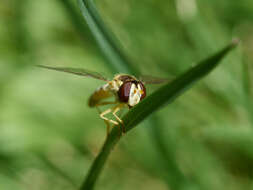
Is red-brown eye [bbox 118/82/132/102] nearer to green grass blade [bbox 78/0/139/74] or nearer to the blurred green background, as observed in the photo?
green grass blade [bbox 78/0/139/74]

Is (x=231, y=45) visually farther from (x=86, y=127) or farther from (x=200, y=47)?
(x=86, y=127)

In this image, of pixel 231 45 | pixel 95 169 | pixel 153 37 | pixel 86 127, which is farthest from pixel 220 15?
pixel 231 45

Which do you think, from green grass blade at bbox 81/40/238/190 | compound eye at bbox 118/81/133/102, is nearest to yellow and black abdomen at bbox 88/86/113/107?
compound eye at bbox 118/81/133/102

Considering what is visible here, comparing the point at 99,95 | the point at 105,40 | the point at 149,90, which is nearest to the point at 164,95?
the point at 105,40

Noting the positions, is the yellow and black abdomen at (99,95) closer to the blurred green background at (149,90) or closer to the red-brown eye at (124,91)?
the blurred green background at (149,90)

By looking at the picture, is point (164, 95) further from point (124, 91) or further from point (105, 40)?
point (105, 40)

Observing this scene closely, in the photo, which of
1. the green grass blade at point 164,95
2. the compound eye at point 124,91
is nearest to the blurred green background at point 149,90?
the compound eye at point 124,91
